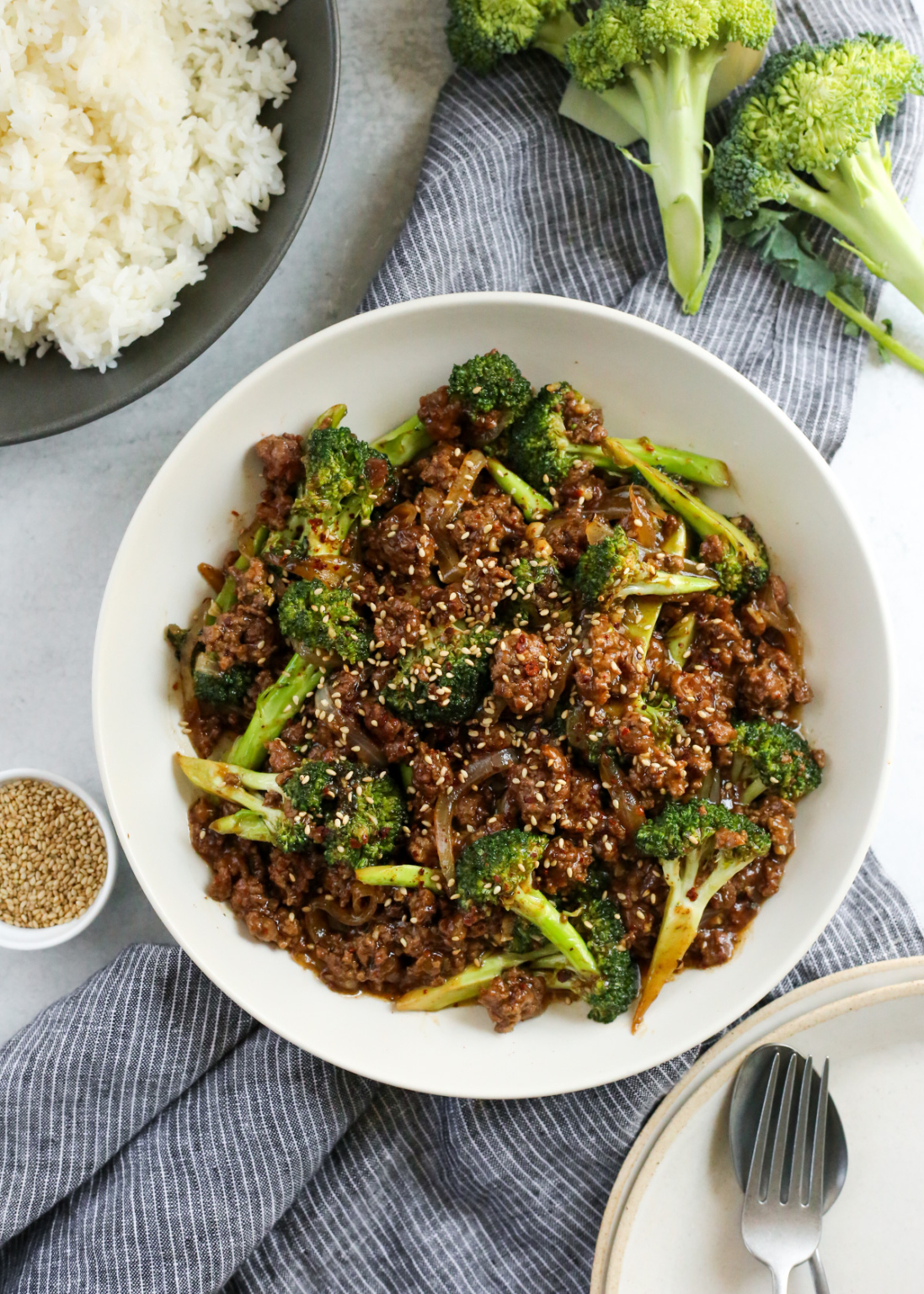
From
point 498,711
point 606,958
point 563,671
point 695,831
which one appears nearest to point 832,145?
point 563,671

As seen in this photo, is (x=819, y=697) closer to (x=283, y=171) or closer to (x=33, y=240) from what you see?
(x=283, y=171)

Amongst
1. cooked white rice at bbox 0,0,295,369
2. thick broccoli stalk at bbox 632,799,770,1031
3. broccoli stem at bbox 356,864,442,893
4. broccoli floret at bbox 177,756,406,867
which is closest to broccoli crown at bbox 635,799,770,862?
thick broccoli stalk at bbox 632,799,770,1031

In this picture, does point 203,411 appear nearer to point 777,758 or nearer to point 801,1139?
point 777,758

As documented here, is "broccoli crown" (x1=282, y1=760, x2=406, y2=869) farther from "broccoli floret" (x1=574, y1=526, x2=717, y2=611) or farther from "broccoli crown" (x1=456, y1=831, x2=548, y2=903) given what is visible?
"broccoli floret" (x1=574, y1=526, x2=717, y2=611)

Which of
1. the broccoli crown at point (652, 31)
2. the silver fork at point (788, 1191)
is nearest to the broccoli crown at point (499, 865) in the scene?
the silver fork at point (788, 1191)

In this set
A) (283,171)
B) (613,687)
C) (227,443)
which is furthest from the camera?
(283,171)

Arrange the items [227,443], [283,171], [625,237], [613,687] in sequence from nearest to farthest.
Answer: [613,687] < [227,443] < [283,171] < [625,237]

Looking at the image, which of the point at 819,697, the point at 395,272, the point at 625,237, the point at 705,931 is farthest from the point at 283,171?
the point at 705,931
